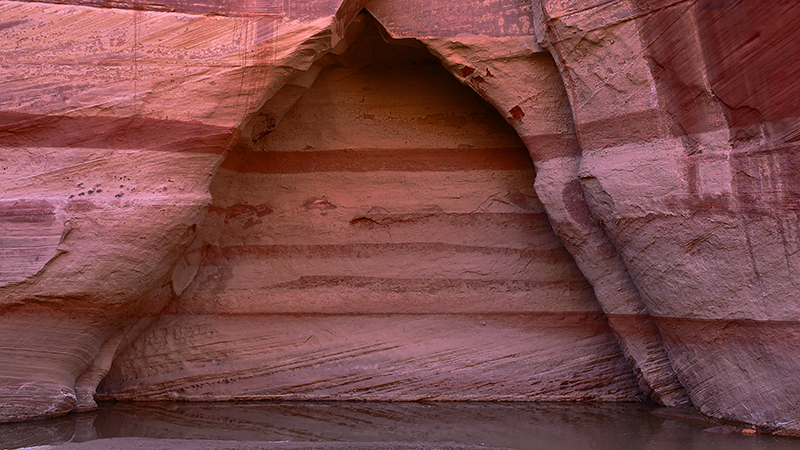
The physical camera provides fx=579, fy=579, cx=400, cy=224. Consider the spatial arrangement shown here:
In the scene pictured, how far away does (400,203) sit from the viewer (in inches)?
122

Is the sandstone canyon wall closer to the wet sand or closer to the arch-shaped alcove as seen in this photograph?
the arch-shaped alcove

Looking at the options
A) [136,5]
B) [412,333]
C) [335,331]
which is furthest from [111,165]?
[412,333]

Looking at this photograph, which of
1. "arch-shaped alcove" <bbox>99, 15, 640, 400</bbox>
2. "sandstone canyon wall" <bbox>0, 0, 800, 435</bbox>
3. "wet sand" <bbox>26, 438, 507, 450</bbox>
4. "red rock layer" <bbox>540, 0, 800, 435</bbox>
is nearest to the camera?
"wet sand" <bbox>26, 438, 507, 450</bbox>

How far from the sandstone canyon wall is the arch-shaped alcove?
0.04 ft

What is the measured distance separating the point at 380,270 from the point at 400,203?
0.37 meters

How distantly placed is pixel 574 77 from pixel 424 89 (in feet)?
2.97

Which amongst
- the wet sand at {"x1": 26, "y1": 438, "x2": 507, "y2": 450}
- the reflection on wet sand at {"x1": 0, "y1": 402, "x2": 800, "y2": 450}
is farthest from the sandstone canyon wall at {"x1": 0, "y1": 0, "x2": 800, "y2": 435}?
the wet sand at {"x1": 26, "y1": 438, "x2": 507, "y2": 450}

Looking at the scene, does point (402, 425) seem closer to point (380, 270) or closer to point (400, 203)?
point (380, 270)

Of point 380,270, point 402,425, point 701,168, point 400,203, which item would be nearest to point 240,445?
point 402,425

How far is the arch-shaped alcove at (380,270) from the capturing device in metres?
2.90

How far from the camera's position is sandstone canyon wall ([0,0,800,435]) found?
2.21 meters

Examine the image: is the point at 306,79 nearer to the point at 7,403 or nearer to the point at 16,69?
the point at 16,69

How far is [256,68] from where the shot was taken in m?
2.50

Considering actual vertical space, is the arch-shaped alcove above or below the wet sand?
above
